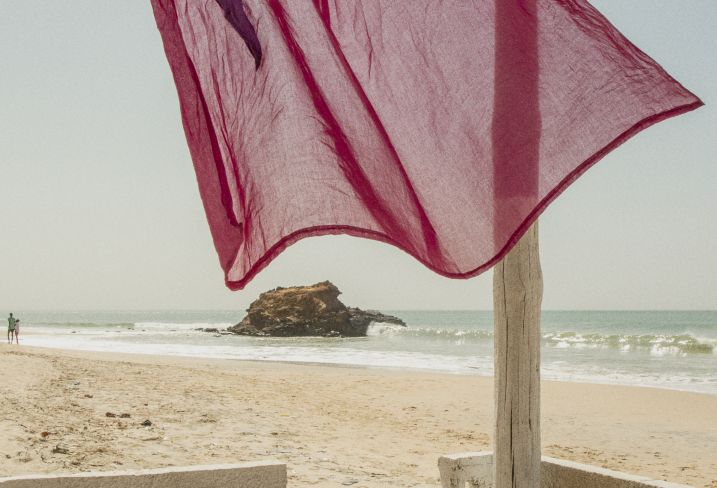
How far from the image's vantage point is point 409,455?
7863 millimetres

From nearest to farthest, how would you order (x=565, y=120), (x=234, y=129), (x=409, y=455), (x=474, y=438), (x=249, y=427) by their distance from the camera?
(x=565, y=120), (x=234, y=129), (x=409, y=455), (x=249, y=427), (x=474, y=438)

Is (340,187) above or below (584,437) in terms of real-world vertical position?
above

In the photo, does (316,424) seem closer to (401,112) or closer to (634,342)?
(401,112)

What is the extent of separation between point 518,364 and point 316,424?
7207mm

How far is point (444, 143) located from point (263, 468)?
2298mm

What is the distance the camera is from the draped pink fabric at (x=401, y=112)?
1.44 meters

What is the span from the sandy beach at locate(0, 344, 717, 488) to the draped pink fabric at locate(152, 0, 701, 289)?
4983mm

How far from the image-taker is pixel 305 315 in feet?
143

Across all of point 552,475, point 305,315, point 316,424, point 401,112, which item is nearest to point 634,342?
point 305,315

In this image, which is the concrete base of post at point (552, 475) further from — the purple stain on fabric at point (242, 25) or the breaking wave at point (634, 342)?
the breaking wave at point (634, 342)

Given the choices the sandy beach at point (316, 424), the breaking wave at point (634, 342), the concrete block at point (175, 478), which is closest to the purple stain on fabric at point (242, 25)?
the concrete block at point (175, 478)

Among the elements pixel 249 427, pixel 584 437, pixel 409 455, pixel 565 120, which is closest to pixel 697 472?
pixel 584 437

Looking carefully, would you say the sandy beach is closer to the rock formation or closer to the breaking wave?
the breaking wave

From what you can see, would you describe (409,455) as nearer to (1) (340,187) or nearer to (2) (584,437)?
(2) (584,437)
